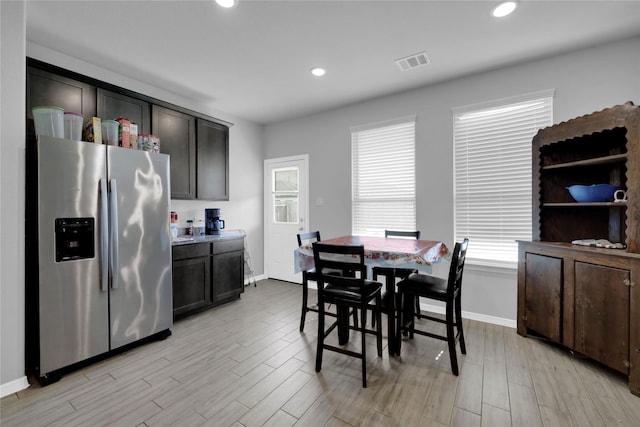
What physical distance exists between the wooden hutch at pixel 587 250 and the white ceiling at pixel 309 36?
2.84 ft

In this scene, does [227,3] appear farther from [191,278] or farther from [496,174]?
[496,174]

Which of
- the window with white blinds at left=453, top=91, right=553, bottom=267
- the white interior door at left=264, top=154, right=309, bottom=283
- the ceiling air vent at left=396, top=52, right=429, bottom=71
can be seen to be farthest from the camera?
the white interior door at left=264, top=154, right=309, bottom=283

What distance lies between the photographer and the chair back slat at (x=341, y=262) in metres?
1.99

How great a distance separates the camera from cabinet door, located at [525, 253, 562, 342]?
246cm

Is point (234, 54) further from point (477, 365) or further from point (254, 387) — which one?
point (477, 365)

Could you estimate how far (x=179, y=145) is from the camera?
11.8ft

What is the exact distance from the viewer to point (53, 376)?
6.95ft

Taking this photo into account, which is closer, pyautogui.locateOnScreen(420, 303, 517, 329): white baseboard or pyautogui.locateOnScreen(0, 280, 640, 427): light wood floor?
pyautogui.locateOnScreen(0, 280, 640, 427): light wood floor

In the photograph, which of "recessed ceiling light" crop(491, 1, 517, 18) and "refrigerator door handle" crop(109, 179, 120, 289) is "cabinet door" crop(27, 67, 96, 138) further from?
"recessed ceiling light" crop(491, 1, 517, 18)

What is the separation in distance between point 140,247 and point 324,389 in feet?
6.82

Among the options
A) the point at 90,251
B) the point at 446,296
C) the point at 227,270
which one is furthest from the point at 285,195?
the point at 446,296

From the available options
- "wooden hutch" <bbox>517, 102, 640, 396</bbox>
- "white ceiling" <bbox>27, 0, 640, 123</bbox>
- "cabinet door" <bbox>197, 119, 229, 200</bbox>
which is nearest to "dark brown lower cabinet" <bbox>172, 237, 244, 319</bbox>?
"cabinet door" <bbox>197, 119, 229, 200</bbox>

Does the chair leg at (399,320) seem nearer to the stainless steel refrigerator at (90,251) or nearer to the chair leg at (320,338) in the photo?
the chair leg at (320,338)

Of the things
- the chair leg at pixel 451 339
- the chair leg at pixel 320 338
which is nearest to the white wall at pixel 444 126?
the chair leg at pixel 451 339
